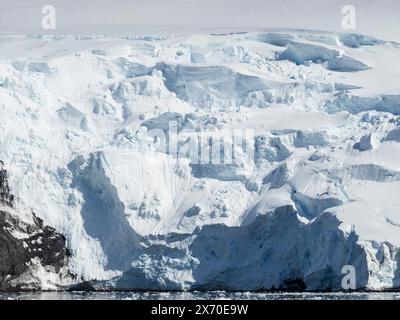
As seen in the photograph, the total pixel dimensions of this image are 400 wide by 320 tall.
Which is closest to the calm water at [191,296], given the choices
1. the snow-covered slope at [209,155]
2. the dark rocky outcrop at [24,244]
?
the snow-covered slope at [209,155]

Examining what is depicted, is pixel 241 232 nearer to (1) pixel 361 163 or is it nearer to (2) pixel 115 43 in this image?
(1) pixel 361 163

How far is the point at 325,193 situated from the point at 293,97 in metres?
9.27

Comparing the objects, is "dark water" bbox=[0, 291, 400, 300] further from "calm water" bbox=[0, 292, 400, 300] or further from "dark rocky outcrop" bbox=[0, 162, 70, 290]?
"dark rocky outcrop" bbox=[0, 162, 70, 290]

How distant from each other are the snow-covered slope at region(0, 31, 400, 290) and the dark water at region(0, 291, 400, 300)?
1988 mm

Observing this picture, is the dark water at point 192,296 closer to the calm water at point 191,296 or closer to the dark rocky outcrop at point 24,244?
the calm water at point 191,296

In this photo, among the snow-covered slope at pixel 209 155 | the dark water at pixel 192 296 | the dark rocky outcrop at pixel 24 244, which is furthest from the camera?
the dark rocky outcrop at pixel 24 244

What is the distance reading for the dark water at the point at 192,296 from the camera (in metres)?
64.2

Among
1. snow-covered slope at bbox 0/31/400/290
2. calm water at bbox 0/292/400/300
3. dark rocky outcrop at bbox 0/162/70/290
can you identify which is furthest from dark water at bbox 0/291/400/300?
dark rocky outcrop at bbox 0/162/70/290

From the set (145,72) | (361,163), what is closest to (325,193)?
(361,163)

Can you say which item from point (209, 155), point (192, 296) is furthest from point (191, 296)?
point (209, 155)

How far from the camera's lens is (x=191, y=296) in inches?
2625

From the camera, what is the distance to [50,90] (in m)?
79.1

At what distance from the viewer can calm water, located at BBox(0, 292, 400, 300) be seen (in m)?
64.2
